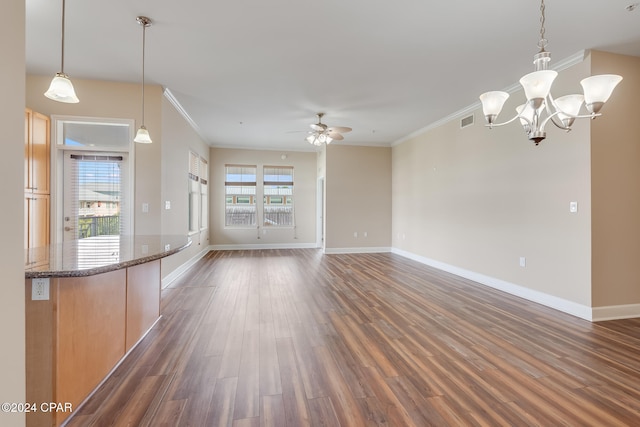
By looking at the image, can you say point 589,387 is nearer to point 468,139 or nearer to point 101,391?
point 101,391

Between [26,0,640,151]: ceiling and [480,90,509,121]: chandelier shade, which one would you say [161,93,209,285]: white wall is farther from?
[480,90,509,121]: chandelier shade

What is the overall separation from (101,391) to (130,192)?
2.87 metres

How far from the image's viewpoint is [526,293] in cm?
386

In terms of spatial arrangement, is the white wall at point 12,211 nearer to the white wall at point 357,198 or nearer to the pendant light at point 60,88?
the pendant light at point 60,88

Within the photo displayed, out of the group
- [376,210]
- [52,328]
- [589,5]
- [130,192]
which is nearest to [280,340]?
[52,328]

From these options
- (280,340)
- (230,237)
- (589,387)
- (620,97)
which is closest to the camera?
(589,387)

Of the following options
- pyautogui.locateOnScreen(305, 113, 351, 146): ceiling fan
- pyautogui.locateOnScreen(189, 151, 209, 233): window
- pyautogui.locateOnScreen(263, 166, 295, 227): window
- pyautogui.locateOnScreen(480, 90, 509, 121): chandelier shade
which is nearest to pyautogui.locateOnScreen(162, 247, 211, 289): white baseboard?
pyautogui.locateOnScreen(189, 151, 209, 233): window

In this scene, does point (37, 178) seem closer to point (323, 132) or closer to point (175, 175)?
point (175, 175)

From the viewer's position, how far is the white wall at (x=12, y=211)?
1.01m

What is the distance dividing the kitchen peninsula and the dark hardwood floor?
181mm

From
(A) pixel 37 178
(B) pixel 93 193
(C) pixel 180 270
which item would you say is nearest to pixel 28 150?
(A) pixel 37 178

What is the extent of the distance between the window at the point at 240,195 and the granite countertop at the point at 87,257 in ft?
19.1

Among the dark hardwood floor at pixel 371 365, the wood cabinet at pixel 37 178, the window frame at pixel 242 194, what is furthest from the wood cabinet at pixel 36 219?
the window frame at pixel 242 194

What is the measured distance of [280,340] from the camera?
2658mm
